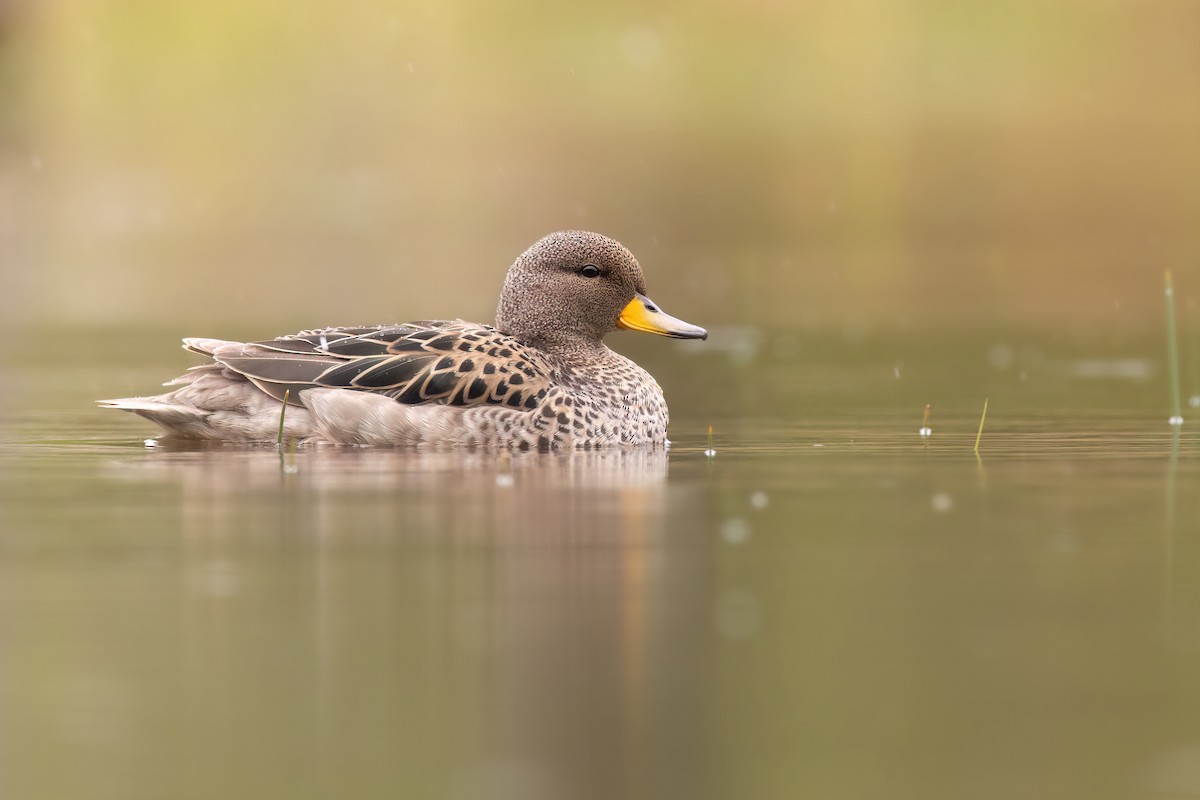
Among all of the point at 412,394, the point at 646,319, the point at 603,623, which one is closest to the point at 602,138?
the point at 646,319

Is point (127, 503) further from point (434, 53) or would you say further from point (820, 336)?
point (434, 53)

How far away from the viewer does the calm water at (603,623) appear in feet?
16.4

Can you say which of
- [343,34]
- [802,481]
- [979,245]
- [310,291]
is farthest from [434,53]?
[802,481]

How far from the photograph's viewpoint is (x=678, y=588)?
6715mm

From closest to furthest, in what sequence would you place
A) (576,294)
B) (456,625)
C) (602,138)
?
(456,625) < (576,294) < (602,138)

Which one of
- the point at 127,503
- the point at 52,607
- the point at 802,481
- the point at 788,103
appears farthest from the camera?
the point at 788,103

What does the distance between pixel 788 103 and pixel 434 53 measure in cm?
837

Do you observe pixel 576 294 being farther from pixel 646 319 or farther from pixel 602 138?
pixel 602 138

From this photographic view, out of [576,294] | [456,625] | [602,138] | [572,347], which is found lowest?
[456,625]

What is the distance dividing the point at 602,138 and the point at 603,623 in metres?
35.8

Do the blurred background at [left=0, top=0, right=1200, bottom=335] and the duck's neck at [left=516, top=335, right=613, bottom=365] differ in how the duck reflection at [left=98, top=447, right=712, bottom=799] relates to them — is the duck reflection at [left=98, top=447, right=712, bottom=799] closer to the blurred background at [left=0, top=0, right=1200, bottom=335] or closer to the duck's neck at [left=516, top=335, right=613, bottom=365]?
the duck's neck at [left=516, top=335, right=613, bottom=365]

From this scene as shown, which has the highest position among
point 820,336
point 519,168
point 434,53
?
point 434,53

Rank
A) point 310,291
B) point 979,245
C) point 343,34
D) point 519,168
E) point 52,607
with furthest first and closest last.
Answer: point 343,34 < point 519,168 < point 979,245 < point 310,291 < point 52,607

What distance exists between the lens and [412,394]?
10.3m
